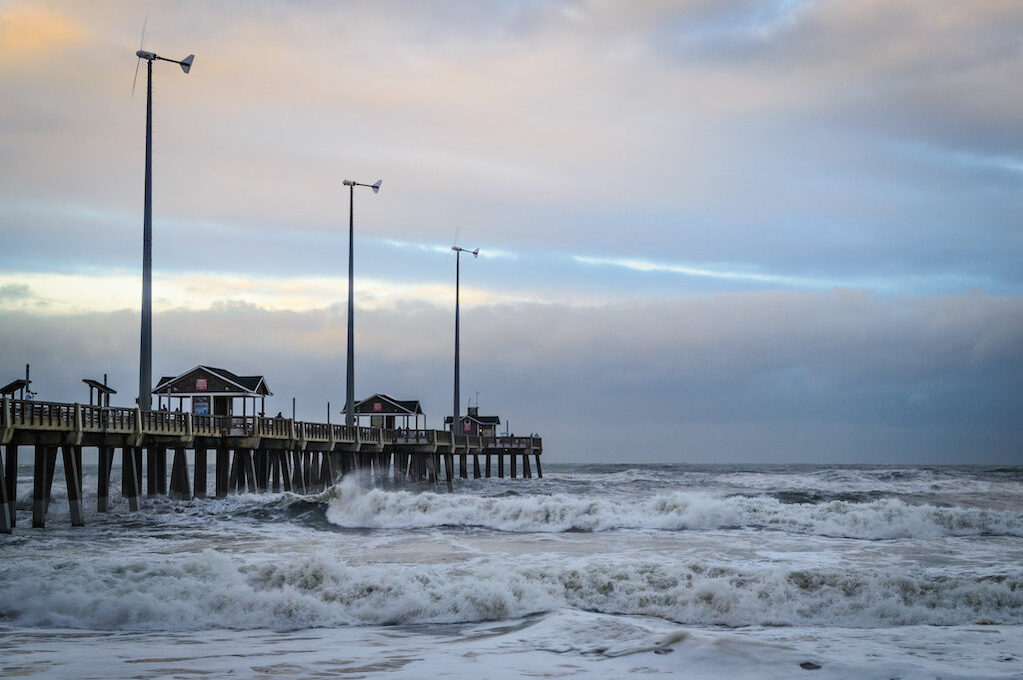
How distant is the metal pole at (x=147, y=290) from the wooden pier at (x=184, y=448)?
921 mm

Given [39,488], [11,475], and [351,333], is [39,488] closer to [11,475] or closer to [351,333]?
[11,475]

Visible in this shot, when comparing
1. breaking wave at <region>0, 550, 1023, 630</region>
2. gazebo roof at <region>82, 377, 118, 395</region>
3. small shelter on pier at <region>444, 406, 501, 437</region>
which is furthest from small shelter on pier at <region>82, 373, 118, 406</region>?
small shelter on pier at <region>444, 406, 501, 437</region>

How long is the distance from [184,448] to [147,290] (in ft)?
23.3

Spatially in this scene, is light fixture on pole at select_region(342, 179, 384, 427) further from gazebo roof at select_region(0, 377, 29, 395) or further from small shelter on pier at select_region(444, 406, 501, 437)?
small shelter on pier at select_region(444, 406, 501, 437)

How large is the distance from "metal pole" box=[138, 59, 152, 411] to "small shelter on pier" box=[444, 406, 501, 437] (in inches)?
2276

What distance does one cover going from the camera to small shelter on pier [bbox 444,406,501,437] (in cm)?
9306

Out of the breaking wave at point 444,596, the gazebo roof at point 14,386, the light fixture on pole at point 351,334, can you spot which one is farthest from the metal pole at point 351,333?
the breaking wave at point 444,596

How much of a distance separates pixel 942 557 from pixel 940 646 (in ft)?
33.9

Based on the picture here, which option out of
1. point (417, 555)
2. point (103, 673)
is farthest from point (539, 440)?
point (103, 673)

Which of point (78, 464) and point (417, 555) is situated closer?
point (417, 555)

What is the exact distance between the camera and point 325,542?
26.0 metres

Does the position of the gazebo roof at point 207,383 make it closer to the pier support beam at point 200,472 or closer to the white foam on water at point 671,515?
the pier support beam at point 200,472

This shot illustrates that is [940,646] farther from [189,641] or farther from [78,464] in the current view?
[78,464]

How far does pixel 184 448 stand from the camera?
37.1 m
